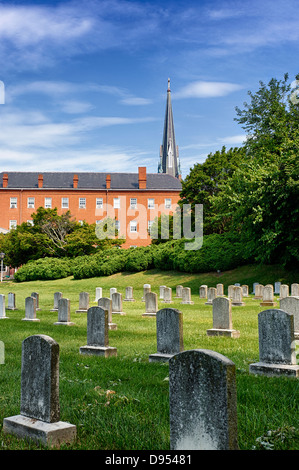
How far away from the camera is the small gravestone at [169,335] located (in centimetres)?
788

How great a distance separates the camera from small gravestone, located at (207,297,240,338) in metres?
10.6

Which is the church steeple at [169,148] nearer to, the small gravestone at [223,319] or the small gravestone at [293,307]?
the small gravestone at [223,319]

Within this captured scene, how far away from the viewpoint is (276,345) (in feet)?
23.2

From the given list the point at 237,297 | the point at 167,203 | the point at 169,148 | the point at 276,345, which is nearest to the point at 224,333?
the point at 276,345

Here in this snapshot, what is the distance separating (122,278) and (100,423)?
35237 millimetres

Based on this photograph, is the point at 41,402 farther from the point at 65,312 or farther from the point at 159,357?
the point at 65,312

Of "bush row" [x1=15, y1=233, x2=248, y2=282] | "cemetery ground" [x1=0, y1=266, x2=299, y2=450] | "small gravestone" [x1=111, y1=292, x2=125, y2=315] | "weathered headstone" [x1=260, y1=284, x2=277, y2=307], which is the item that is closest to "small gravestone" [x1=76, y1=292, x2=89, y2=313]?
"small gravestone" [x1=111, y1=292, x2=125, y2=315]

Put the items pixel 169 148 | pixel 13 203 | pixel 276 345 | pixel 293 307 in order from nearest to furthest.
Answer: pixel 276 345 → pixel 293 307 → pixel 13 203 → pixel 169 148

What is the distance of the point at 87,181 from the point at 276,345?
215 ft

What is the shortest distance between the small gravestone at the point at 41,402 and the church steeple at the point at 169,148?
353 feet

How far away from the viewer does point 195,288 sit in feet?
104

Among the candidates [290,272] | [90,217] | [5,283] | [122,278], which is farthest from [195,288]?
[90,217]

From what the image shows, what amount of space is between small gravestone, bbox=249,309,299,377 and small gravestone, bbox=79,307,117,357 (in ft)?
9.53

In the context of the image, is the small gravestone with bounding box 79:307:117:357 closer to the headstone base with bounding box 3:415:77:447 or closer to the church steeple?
the headstone base with bounding box 3:415:77:447
